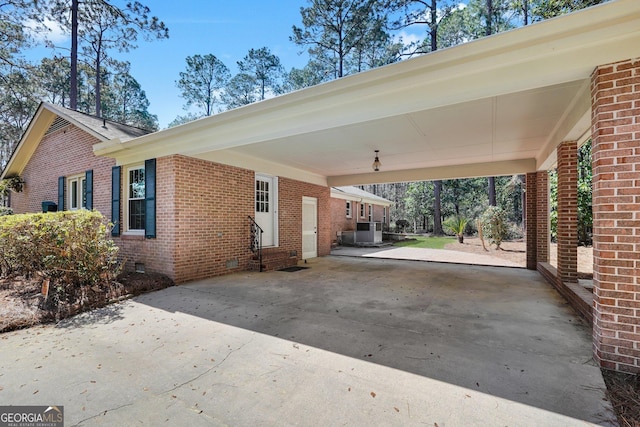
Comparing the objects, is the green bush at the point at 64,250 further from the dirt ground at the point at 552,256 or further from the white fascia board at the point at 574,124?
the dirt ground at the point at 552,256

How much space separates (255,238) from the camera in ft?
27.7

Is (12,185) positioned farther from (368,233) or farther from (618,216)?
(618,216)

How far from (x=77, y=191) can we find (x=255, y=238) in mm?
5905

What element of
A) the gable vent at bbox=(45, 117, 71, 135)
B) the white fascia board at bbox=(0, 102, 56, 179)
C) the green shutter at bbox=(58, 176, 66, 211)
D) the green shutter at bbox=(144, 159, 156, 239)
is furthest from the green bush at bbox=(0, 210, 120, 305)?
the white fascia board at bbox=(0, 102, 56, 179)

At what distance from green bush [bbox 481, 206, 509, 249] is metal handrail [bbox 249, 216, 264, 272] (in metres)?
9.91

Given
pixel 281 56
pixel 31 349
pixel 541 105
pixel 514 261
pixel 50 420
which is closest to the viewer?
pixel 50 420

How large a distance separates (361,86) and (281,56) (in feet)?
71.5

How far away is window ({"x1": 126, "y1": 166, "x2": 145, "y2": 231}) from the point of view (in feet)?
23.9

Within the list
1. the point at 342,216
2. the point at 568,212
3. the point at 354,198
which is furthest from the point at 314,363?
the point at 354,198

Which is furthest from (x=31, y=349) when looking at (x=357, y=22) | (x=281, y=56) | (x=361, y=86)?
(x=281, y=56)

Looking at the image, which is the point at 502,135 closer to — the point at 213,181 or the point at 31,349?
the point at 213,181

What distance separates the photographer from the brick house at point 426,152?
2.65 meters

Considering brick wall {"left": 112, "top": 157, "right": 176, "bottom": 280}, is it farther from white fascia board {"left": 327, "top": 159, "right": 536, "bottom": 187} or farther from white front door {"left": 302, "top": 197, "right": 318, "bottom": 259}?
white fascia board {"left": 327, "top": 159, "right": 536, "bottom": 187}

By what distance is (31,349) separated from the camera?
10.6ft
